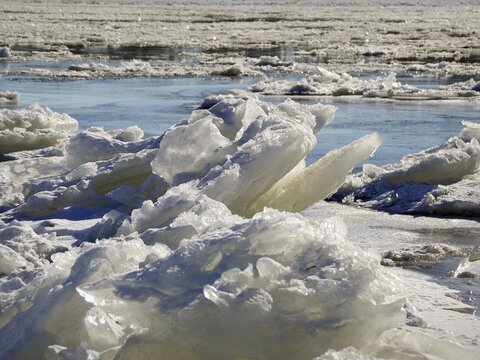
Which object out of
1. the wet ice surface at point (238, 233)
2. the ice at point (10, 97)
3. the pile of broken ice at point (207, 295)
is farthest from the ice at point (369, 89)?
the pile of broken ice at point (207, 295)

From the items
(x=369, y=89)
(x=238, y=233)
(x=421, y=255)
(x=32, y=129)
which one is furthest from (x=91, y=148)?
(x=369, y=89)

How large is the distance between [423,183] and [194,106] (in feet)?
19.0

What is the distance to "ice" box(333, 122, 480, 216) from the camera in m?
6.50

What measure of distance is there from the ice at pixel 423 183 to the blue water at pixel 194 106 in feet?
3.79

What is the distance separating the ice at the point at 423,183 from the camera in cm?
650

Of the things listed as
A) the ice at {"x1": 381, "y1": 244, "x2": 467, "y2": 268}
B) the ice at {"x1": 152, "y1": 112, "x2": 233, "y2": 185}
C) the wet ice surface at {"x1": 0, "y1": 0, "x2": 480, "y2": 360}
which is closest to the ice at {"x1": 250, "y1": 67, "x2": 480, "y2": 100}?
the wet ice surface at {"x1": 0, "y1": 0, "x2": 480, "y2": 360}

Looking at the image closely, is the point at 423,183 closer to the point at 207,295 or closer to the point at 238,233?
the point at 238,233

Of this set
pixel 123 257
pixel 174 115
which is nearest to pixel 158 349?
pixel 123 257

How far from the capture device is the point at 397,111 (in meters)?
11.9

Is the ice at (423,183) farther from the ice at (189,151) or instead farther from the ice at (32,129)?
the ice at (32,129)

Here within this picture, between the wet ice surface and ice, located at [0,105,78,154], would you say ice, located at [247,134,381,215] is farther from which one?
ice, located at [0,105,78,154]

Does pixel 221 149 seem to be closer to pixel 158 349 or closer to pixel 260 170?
pixel 260 170

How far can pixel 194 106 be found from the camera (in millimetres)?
Result: 12312

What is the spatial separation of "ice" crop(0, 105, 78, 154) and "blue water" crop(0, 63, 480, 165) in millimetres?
797
